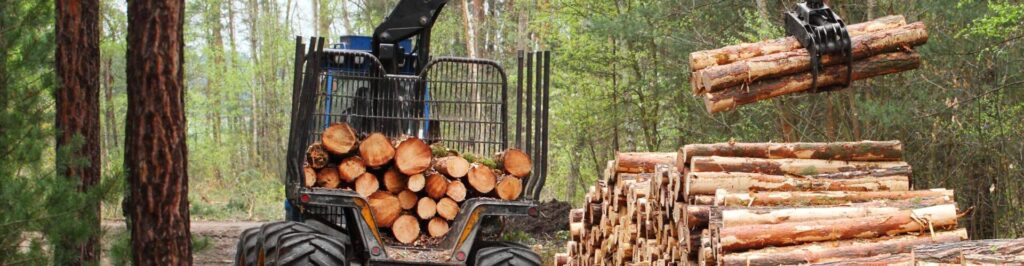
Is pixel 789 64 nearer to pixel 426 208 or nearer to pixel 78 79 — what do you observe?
pixel 426 208

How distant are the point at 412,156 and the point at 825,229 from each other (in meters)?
3.40

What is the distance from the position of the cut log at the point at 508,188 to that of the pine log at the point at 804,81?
76.9 inches

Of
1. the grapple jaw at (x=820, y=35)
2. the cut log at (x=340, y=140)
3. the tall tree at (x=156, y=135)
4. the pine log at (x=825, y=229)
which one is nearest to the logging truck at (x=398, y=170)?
the cut log at (x=340, y=140)

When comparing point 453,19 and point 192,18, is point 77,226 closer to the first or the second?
point 453,19

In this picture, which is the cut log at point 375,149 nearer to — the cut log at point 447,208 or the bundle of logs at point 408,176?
the bundle of logs at point 408,176

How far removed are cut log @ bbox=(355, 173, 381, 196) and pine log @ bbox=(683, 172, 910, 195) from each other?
8.39 feet

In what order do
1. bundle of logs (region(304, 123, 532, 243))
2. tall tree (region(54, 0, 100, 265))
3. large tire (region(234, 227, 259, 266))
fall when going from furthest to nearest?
1. tall tree (region(54, 0, 100, 265))
2. large tire (region(234, 227, 259, 266))
3. bundle of logs (region(304, 123, 532, 243))

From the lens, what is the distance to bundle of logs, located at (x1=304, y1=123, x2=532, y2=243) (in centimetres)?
875

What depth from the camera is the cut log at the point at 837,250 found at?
6.32 meters

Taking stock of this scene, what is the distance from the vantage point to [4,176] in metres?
7.83

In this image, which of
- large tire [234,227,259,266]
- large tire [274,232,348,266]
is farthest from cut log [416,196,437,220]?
large tire [234,227,259,266]

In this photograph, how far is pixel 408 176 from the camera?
29.2ft

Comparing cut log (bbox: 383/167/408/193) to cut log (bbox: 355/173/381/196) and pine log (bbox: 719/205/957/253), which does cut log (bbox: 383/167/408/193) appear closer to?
cut log (bbox: 355/173/381/196)

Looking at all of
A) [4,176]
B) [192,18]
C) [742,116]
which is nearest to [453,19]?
[192,18]
